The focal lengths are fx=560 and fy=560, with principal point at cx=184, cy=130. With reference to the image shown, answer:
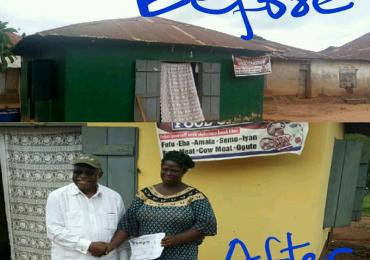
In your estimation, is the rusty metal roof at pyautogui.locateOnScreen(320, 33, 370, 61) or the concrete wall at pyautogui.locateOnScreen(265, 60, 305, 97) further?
the rusty metal roof at pyautogui.locateOnScreen(320, 33, 370, 61)

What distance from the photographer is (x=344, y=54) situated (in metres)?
23.5

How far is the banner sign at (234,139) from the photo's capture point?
4602mm

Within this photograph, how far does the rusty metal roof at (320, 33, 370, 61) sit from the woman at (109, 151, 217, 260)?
1854cm

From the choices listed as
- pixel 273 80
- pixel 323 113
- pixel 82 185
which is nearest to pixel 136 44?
pixel 82 185

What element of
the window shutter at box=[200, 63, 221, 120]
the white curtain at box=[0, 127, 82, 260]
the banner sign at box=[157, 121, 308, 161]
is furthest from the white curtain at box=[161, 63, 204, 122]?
the banner sign at box=[157, 121, 308, 161]

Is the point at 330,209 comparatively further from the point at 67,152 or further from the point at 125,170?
the point at 67,152

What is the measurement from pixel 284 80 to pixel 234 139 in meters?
15.2

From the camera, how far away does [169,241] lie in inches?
125

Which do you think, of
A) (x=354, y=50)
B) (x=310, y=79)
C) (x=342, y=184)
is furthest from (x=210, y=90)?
(x=354, y=50)

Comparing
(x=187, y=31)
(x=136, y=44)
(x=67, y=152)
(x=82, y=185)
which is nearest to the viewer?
(x=82, y=185)

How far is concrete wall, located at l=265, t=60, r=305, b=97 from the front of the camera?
1931cm

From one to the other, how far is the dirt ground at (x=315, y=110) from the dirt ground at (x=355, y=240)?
5.01 meters

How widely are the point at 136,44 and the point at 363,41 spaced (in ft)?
67.8

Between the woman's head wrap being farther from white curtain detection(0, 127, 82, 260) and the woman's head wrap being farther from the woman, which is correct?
white curtain detection(0, 127, 82, 260)
